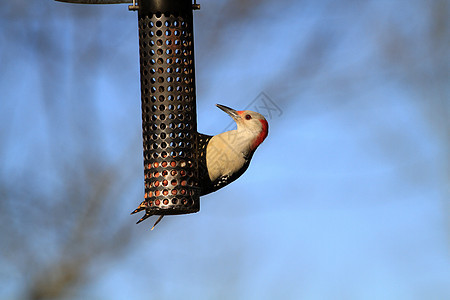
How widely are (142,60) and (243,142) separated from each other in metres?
0.85

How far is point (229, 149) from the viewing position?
16.5ft

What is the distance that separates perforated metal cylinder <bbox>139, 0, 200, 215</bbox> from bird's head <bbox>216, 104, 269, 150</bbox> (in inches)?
15.0

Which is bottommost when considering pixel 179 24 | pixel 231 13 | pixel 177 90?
pixel 177 90

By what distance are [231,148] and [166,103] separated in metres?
0.53

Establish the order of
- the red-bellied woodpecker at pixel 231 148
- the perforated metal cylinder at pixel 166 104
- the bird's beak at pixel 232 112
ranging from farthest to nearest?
the bird's beak at pixel 232 112
the red-bellied woodpecker at pixel 231 148
the perforated metal cylinder at pixel 166 104

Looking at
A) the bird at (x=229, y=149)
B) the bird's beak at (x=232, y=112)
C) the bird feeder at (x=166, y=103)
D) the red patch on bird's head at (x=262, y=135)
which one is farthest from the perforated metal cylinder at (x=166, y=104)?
the red patch on bird's head at (x=262, y=135)

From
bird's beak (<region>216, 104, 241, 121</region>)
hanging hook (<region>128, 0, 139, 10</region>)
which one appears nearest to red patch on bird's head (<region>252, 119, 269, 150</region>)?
bird's beak (<region>216, 104, 241, 121</region>)

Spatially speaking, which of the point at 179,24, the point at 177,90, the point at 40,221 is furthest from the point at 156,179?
the point at 40,221

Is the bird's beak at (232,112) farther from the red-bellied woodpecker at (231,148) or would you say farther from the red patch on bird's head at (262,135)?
the red patch on bird's head at (262,135)

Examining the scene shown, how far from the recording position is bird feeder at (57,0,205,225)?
15.9 ft

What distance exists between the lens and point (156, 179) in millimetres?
4871

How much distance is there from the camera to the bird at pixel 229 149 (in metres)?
5.05

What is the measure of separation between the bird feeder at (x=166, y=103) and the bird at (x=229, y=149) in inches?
6.5

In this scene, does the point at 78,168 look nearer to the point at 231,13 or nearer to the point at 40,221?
the point at 40,221
